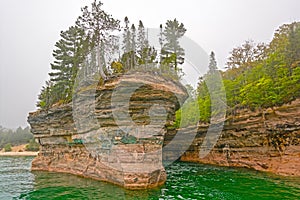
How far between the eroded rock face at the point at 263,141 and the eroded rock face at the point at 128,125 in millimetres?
8060

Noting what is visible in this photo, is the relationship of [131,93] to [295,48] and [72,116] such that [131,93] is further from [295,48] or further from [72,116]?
[295,48]

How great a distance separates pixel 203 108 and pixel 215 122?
483 cm

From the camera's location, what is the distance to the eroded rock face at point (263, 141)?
738 inches

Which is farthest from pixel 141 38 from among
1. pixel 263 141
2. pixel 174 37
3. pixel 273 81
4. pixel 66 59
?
pixel 263 141

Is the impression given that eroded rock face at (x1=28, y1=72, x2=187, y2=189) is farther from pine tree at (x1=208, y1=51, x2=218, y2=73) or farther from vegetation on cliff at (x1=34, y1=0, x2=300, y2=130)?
pine tree at (x1=208, y1=51, x2=218, y2=73)

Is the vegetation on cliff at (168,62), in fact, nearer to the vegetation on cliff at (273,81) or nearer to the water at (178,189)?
the vegetation on cliff at (273,81)

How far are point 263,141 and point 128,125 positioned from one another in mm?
12469

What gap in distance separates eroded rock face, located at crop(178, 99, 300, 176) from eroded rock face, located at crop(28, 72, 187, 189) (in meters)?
8.06

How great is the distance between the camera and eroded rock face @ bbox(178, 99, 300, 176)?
18734 millimetres

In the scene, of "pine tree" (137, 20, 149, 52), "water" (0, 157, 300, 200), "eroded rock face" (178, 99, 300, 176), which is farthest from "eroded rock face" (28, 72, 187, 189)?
"pine tree" (137, 20, 149, 52)

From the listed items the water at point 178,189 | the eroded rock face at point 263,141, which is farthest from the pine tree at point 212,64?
the water at point 178,189

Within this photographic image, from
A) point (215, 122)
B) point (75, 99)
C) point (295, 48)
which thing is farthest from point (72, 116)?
point (295, 48)

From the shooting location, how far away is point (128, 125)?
15.9 metres

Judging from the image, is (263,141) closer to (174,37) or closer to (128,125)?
(128,125)
